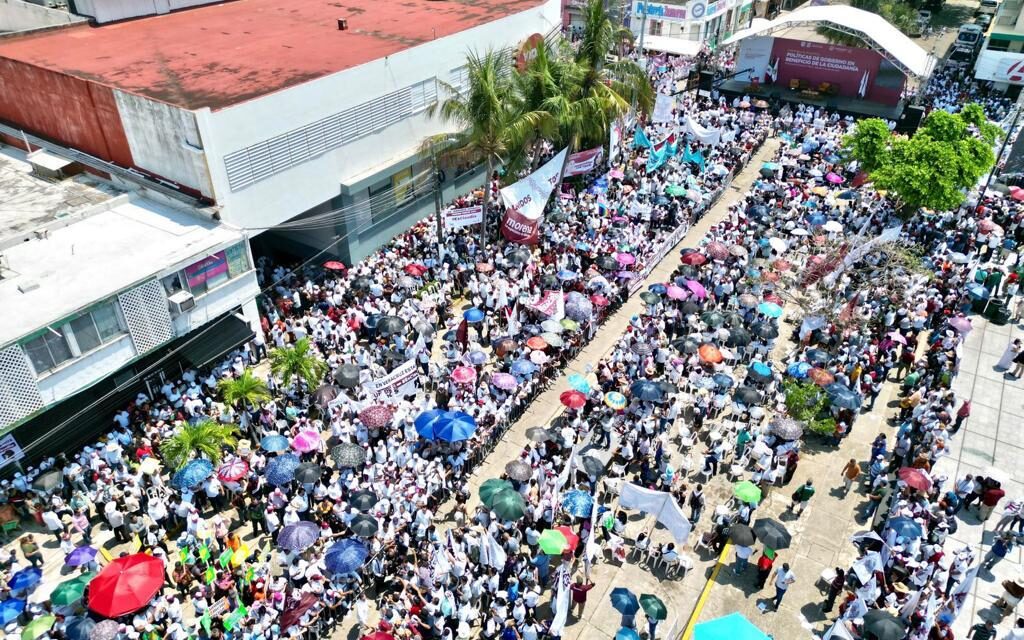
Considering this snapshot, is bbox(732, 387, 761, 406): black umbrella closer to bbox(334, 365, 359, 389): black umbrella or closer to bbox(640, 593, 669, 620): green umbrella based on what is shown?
bbox(640, 593, 669, 620): green umbrella

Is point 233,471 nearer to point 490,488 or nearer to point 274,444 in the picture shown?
point 274,444

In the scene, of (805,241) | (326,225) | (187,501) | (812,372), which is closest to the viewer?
(187,501)

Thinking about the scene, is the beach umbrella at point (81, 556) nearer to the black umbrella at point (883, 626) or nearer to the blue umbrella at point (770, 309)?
the black umbrella at point (883, 626)

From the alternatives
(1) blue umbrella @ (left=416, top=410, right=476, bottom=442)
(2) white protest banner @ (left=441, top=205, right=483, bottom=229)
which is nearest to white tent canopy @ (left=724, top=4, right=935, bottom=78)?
(2) white protest banner @ (left=441, top=205, right=483, bottom=229)

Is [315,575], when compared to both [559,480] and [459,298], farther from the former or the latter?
[459,298]

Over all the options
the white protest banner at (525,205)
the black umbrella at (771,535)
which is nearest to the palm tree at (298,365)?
the white protest banner at (525,205)

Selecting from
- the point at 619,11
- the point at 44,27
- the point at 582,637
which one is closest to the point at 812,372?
the point at 582,637

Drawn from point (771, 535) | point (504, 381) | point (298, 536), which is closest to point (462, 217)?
point (504, 381)
